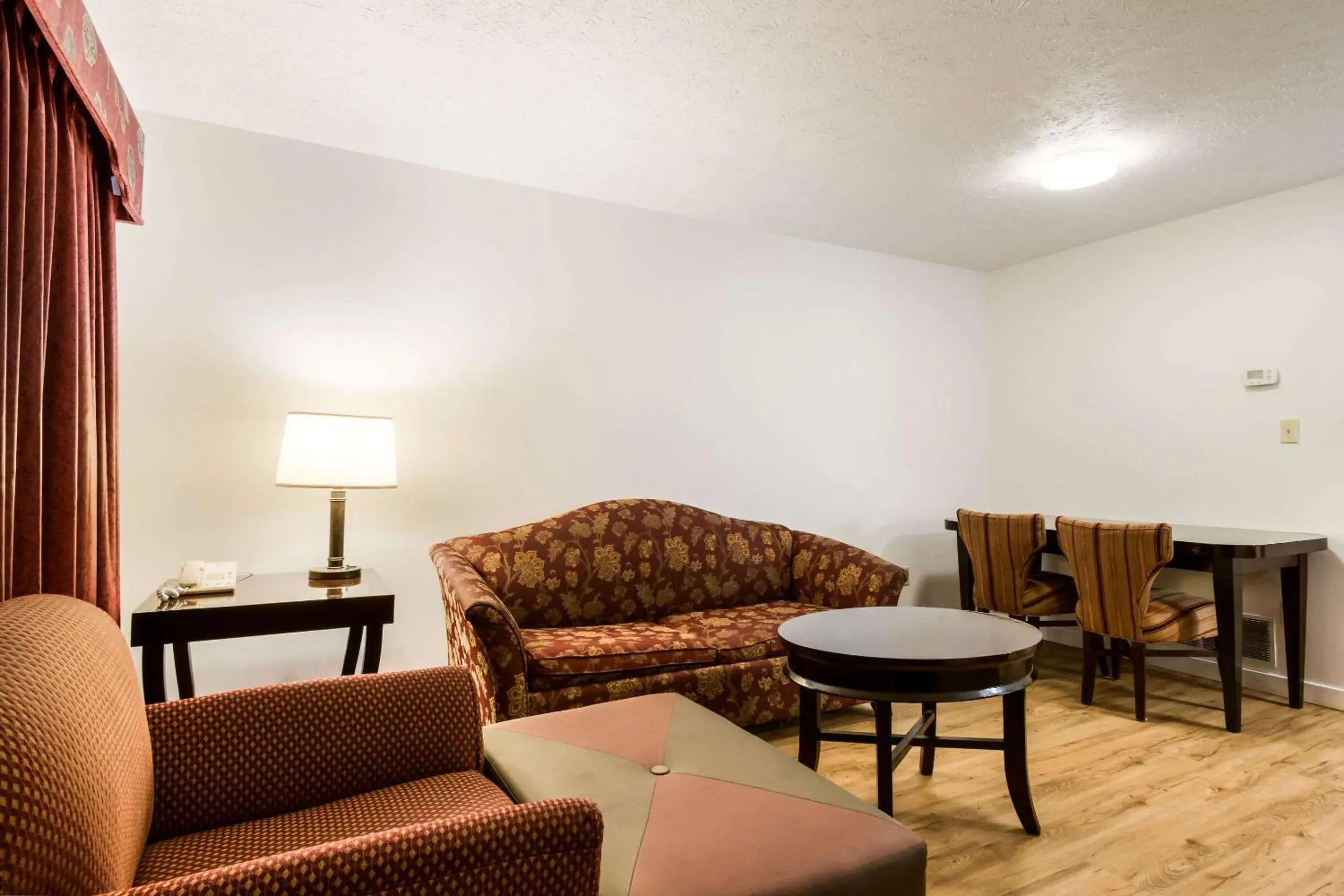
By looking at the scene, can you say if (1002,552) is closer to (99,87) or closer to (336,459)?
(336,459)

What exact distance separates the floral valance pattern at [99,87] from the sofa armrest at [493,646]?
158 cm

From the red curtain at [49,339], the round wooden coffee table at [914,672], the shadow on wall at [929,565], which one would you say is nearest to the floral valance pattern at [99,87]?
the red curtain at [49,339]

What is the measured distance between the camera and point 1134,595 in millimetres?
2912

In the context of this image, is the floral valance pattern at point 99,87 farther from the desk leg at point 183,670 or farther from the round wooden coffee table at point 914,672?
the round wooden coffee table at point 914,672

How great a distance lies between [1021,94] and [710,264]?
1.70 metres

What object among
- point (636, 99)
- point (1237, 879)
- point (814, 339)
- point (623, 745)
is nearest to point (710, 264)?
point (814, 339)

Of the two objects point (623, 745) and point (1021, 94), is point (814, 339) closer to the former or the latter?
point (1021, 94)

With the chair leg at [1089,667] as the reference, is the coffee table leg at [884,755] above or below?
above

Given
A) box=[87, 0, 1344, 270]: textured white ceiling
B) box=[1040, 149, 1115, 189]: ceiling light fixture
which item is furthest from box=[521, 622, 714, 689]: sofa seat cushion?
box=[1040, 149, 1115, 189]: ceiling light fixture

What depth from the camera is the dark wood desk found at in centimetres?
285

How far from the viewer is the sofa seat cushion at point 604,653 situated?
2.43m

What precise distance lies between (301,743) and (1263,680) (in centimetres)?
400

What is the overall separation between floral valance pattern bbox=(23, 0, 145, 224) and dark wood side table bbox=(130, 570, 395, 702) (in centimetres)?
125

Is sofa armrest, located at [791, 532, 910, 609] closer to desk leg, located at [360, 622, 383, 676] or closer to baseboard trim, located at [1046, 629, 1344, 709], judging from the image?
baseboard trim, located at [1046, 629, 1344, 709]
